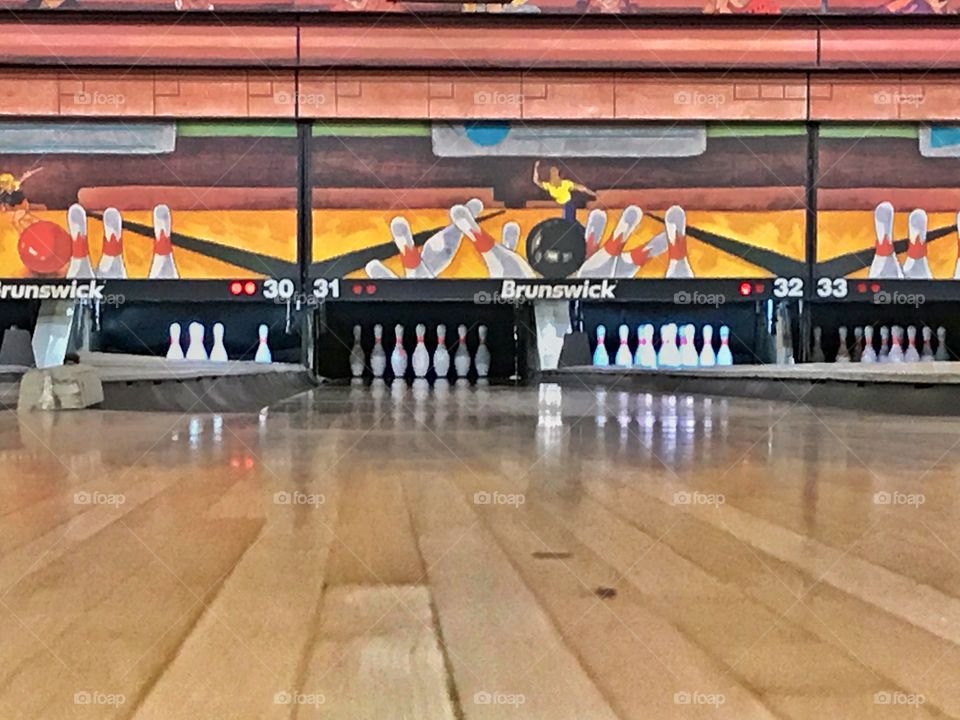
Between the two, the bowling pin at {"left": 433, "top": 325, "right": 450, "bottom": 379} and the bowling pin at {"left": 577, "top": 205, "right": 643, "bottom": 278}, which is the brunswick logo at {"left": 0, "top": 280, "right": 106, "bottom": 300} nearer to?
the bowling pin at {"left": 433, "top": 325, "right": 450, "bottom": 379}

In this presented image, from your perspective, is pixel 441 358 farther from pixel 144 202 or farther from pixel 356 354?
pixel 144 202

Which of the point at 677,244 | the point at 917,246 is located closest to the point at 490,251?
the point at 677,244

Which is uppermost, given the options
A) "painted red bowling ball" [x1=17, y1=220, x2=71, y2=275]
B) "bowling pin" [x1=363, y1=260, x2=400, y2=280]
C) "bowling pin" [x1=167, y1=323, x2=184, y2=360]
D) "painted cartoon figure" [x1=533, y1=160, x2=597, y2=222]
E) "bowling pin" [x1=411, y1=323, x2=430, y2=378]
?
"painted cartoon figure" [x1=533, y1=160, x2=597, y2=222]

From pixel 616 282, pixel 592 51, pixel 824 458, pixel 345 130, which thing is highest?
pixel 592 51

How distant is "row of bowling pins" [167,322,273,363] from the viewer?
434 cm

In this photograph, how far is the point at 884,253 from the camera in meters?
3.96

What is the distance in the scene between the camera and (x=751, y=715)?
0.41 metres

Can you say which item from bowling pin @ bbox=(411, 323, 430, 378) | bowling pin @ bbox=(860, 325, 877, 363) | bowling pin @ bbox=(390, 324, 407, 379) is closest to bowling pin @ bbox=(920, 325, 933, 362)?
bowling pin @ bbox=(860, 325, 877, 363)

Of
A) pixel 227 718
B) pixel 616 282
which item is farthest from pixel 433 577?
pixel 616 282

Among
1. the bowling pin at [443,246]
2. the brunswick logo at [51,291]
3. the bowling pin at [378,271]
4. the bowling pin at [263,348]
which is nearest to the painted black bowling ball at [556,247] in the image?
the bowling pin at [443,246]

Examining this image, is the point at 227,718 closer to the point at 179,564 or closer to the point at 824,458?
the point at 179,564

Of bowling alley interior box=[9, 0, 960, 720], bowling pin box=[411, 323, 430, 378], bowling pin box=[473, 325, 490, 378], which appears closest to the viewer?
bowling alley interior box=[9, 0, 960, 720]

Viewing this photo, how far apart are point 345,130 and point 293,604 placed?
362cm

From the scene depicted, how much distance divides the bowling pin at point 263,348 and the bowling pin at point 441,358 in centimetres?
83
